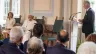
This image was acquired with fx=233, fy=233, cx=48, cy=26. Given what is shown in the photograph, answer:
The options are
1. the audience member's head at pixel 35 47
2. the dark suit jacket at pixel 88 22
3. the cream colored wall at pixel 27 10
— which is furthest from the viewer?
the cream colored wall at pixel 27 10

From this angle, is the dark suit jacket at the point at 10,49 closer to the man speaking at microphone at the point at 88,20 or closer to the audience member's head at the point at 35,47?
the audience member's head at the point at 35,47

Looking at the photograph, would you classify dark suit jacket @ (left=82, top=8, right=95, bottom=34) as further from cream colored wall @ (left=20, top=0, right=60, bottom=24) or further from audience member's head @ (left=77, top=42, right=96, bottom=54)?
audience member's head @ (left=77, top=42, right=96, bottom=54)

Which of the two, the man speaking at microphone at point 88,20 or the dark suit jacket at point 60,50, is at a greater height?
the man speaking at microphone at point 88,20

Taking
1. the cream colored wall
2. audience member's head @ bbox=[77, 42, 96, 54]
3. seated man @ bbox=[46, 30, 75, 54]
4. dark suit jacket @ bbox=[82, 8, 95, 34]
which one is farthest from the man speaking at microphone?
audience member's head @ bbox=[77, 42, 96, 54]

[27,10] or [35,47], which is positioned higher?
[27,10]

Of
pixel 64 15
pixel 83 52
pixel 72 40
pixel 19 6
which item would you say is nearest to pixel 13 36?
pixel 83 52

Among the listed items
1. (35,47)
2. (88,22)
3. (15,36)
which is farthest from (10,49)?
(88,22)

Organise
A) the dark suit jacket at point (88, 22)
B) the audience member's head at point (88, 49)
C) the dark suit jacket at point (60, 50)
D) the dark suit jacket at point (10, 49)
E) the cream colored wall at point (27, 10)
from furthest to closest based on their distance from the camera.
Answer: the cream colored wall at point (27, 10) < the dark suit jacket at point (88, 22) < the dark suit jacket at point (60, 50) < the dark suit jacket at point (10, 49) < the audience member's head at point (88, 49)

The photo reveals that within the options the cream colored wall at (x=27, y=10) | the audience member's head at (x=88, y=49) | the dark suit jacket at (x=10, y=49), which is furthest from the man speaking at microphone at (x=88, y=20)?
the audience member's head at (x=88, y=49)

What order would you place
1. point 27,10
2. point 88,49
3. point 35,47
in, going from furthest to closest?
point 27,10
point 88,49
point 35,47

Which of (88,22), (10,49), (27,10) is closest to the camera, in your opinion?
(10,49)

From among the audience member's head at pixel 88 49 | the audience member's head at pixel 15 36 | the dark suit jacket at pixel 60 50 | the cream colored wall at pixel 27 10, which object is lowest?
the dark suit jacket at pixel 60 50

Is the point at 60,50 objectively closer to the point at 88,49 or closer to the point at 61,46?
the point at 61,46

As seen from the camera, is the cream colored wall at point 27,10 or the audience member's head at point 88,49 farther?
the cream colored wall at point 27,10
